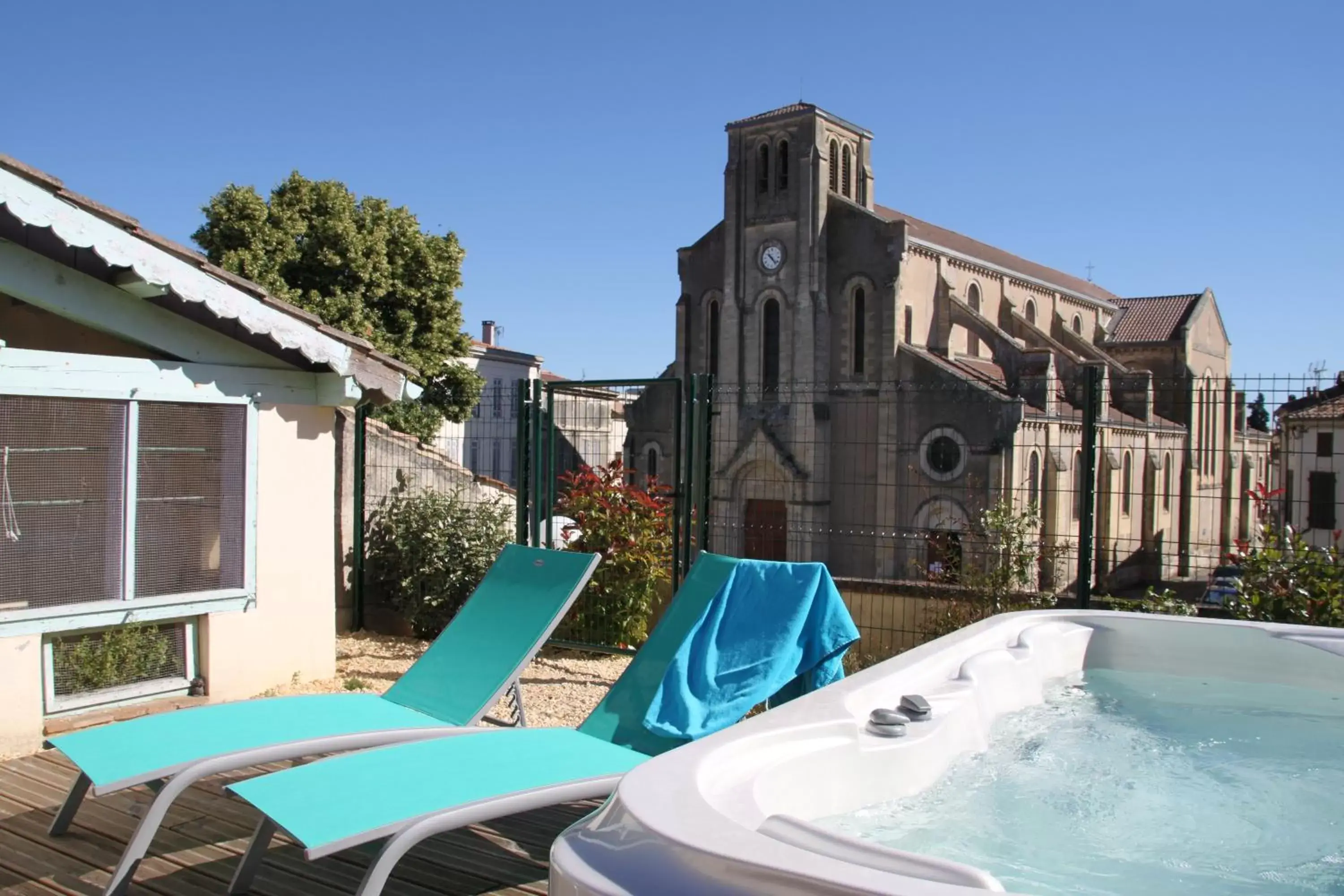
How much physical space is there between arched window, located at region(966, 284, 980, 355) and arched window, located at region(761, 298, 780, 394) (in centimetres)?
618

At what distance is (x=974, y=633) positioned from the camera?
190 inches

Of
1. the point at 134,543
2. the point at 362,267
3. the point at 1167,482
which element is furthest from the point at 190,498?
the point at 1167,482

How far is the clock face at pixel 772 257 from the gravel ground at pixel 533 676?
2586 centimetres

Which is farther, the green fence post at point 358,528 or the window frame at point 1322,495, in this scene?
the window frame at point 1322,495

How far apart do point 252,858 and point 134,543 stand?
301 centimetres

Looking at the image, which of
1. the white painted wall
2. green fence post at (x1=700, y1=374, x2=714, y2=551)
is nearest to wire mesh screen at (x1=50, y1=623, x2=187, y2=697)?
the white painted wall

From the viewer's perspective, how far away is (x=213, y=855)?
3.49 m

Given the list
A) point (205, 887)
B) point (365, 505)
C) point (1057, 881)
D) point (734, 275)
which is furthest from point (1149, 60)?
point (734, 275)

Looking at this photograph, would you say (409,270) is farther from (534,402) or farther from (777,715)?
(777,715)

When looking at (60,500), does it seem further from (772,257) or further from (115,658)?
(772,257)

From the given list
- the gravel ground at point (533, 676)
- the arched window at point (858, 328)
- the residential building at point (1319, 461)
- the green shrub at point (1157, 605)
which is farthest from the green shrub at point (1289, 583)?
the arched window at point (858, 328)

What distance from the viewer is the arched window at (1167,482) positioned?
90.5 feet

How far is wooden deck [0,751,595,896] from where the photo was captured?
3.23 metres

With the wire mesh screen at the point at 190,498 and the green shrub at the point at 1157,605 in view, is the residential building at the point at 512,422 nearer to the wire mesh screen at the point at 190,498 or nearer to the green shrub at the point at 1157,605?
the wire mesh screen at the point at 190,498
